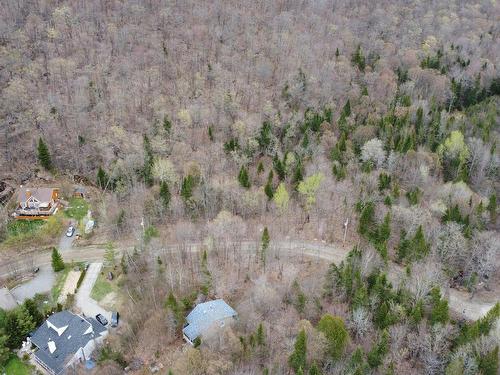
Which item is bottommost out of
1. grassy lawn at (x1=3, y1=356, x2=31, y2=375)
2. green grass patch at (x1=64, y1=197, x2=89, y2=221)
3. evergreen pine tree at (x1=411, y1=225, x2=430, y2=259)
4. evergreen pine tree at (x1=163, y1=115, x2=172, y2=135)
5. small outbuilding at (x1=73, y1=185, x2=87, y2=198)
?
grassy lawn at (x1=3, y1=356, x2=31, y2=375)

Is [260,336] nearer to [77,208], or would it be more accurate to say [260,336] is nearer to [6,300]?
[6,300]

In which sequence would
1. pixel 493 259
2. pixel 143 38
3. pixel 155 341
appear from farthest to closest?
pixel 143 38 → pixel 493 259 → pixel 155 341

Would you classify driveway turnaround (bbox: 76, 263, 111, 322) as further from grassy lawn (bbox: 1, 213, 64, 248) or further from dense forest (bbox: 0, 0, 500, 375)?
grassy lawn (bbox: 1, 213, 64, 248)

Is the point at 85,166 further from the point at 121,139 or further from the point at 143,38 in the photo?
the point at 143,38

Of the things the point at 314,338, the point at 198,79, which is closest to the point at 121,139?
the point at 198,79

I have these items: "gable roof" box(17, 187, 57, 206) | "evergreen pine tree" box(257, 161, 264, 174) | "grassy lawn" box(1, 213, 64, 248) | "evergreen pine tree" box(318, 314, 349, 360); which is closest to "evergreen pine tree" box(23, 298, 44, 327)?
"grassy lawn" box(1, 213, 64, 248)

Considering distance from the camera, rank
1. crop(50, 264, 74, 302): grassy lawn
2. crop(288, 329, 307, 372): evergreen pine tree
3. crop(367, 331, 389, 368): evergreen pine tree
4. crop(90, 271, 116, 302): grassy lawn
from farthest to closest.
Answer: crop(50, 264, 74, 302): grassy lawn < crop(90, 271, 116, 302): grassy lawn < crop(367, 331, 389, 368): evergreen pine tree < crop(288, 329, 307, 372): evergreen pine tree
